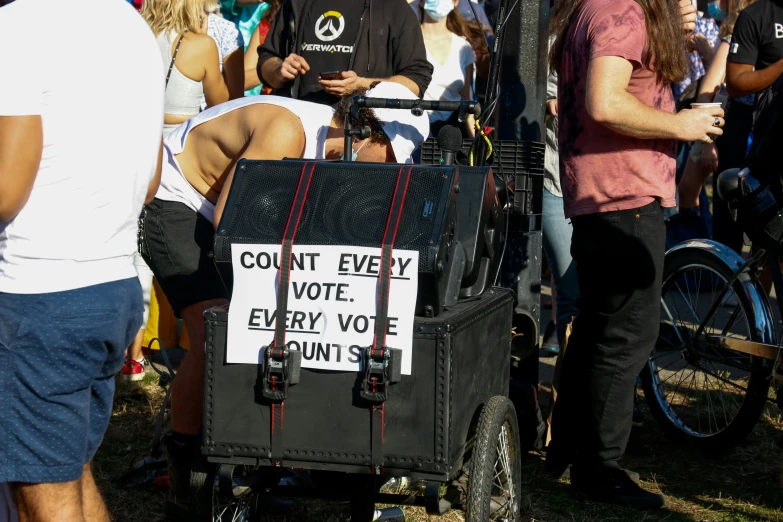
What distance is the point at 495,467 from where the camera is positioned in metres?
3.10

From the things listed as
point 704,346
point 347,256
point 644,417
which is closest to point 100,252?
point 347,256

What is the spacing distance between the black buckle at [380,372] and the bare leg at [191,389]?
2.96ft

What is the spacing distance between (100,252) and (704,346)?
2.81 metres

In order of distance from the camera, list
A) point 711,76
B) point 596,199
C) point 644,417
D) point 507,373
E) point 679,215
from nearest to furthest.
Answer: point 507,373 → point 596,199 → point 644,417 → point 711,76 → point 679,215

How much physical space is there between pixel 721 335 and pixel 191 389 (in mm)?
2168

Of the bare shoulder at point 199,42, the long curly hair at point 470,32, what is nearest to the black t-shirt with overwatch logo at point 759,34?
the long curly hair at point 470,32

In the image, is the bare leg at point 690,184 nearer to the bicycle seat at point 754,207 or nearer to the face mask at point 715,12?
the face mask at point 715,12

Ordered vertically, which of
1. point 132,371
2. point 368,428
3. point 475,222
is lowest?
point 132,371

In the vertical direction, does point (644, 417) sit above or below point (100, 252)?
below

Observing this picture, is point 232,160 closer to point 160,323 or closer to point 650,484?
point 650,484

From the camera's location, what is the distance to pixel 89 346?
93.4 inches

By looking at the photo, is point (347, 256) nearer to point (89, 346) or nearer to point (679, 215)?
point (89, 346)

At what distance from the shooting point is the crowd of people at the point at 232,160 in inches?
89.8

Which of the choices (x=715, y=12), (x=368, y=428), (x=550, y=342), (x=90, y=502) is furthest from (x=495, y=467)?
(x=715, y=12)
